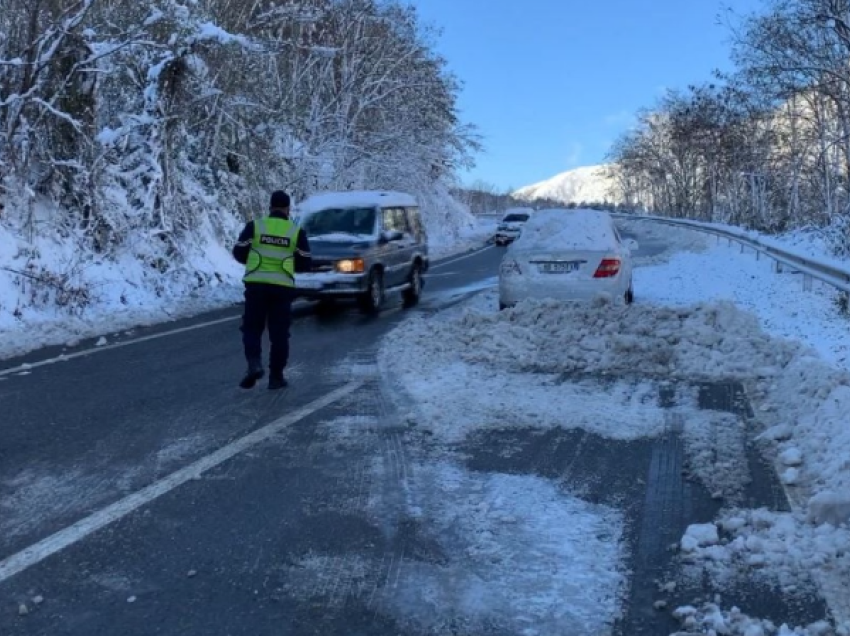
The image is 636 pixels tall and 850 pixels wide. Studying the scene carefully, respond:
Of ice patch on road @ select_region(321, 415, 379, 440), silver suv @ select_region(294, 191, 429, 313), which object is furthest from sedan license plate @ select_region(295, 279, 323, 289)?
ice patch on road @ select_region(321, 415, 379, 440)

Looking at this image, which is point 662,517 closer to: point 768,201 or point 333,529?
point 333,529

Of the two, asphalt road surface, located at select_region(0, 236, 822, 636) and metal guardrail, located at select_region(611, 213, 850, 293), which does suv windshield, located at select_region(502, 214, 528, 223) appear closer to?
metal guardrail, located at select_region(611, 213, 850, 293)

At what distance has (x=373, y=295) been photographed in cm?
1430

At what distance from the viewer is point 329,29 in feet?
105

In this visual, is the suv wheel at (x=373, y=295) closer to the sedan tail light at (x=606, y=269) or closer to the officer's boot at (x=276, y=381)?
the sedan tail light at (x=606, y=269)

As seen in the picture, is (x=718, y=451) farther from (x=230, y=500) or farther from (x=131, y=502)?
(x=131, y=502)

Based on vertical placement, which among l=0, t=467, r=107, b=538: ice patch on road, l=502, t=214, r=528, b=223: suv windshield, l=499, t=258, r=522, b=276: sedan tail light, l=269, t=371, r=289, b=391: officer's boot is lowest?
l=0, t=467, r=107, b=538: ice patch on road

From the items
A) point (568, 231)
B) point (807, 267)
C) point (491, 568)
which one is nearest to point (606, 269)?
point (568, 231)

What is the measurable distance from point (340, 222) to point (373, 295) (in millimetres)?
1472

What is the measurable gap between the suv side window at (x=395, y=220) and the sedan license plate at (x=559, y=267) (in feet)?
12.2

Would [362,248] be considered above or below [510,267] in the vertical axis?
above

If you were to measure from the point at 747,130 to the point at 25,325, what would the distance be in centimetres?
4466

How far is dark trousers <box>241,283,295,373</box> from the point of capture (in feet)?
27.3

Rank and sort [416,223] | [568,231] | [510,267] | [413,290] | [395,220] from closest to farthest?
[510,267] → [568,231] → [395,220] → [413,290] → [416,223]
